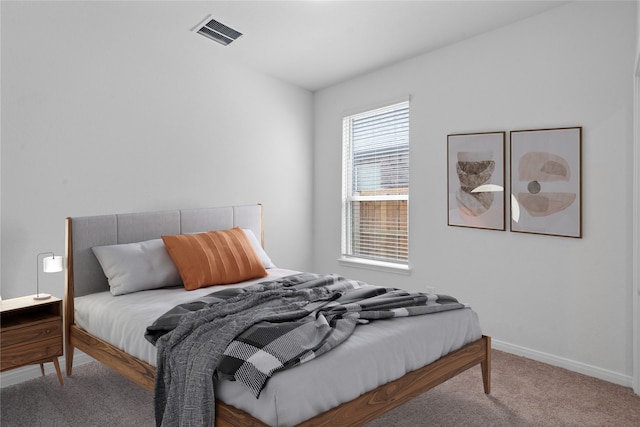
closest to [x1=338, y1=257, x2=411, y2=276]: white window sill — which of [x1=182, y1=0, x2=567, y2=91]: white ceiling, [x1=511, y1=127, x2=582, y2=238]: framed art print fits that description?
[x1=511, y1=127, x2=582, y2=238]: framed art print

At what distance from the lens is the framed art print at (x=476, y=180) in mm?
3531

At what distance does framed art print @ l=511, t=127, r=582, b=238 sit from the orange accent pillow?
209cm

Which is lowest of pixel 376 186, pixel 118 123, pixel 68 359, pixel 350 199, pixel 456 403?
pixel 456 403

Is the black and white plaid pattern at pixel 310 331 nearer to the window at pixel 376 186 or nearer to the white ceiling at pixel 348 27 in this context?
the window at pixel 376 186

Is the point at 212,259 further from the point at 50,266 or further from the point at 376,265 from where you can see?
the point at 376,265

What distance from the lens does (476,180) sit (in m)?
3.67

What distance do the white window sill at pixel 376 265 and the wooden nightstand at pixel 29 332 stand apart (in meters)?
2.75

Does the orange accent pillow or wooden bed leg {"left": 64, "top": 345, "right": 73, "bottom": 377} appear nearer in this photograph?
wooden bed leg {"left": 64, "top": 345, "right": 73, "bottom": 377}

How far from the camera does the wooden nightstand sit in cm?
272

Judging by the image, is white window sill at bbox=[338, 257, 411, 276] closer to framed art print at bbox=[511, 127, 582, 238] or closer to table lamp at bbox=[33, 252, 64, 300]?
framed art print at bbox=[511, 127, 582, 238]

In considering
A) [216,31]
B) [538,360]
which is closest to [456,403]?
[538,360]

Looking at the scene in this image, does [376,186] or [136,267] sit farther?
[376,186]

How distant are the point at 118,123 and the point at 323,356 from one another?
2.69 metres

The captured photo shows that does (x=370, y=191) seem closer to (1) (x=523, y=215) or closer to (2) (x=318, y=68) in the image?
Result: (2) (x=318, y=68)
